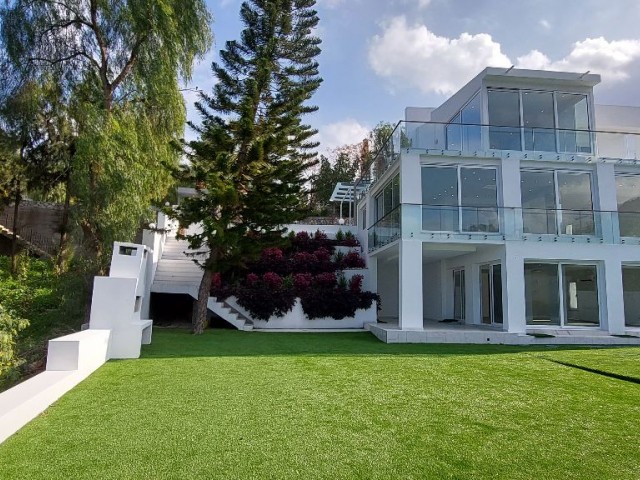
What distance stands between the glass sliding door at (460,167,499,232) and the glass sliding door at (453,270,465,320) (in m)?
2.89

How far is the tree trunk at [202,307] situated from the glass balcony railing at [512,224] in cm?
491

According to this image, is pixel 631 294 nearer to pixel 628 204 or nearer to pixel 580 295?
pixel 580 295

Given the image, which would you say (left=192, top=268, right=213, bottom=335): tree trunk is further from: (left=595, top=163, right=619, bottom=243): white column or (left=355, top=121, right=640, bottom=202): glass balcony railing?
(left=595, top=163, right=619, bottom=243): white column

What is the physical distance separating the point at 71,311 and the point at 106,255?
4.79 feet

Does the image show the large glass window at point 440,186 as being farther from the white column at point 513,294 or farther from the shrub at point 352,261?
the shrub at point 352,261

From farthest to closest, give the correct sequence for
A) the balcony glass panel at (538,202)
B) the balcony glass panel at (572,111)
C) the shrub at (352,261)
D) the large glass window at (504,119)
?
the shrub at (352,261) < the balcony glass panel at (572,111) < the large glass window at (504,119) < the balcony glass panel at (538,202)

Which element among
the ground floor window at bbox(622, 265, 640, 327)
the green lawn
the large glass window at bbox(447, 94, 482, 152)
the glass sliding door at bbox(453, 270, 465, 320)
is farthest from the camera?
the glass sliding door at bbox(453, 270, 465, 320)

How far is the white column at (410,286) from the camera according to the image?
35.2 ft

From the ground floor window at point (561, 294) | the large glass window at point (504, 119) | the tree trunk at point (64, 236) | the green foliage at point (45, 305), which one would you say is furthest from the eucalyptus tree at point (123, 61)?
the ground floor window at point (561, 294)

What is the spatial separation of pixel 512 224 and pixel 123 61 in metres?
10.9

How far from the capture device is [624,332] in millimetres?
11203

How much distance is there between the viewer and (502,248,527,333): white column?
35.7ft

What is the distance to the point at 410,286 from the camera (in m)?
10.9

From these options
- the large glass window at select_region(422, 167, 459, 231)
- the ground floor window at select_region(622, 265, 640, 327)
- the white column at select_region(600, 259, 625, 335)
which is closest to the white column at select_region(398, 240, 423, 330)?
the large glass window at select_region(422, 167, 459, 231)
